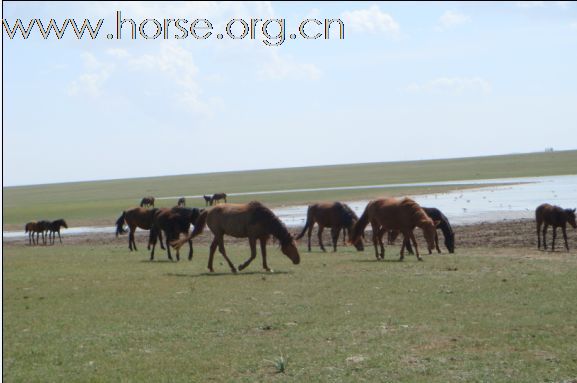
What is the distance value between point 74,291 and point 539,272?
8673 mm

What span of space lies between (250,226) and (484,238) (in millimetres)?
12014

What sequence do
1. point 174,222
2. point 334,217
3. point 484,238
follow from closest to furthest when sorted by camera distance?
point 174,222 → point 334,217 → point 484,238

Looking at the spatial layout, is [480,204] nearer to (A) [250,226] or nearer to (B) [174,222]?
(B) [174,222]

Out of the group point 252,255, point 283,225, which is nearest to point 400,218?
point 283,225

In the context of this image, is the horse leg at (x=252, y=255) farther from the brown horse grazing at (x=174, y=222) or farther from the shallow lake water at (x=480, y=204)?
the shallow lake water at (x=480, y=204)

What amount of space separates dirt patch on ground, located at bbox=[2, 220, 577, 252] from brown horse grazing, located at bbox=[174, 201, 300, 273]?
27.1 feet

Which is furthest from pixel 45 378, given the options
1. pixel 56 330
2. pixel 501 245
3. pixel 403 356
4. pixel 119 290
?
pixel 501 245

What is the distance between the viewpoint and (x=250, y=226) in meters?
19.5

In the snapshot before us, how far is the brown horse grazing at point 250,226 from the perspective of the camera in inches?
764

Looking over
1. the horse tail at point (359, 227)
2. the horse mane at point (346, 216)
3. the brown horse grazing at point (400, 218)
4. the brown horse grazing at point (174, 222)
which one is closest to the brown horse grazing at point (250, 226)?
the brown horse grazing at point (400, 218)

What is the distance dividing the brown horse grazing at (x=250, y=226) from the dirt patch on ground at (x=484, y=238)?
8.27 meters

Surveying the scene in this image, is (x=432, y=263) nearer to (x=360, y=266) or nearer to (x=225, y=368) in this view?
(x=360, y=266)

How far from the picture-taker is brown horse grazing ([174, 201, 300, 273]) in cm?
1941

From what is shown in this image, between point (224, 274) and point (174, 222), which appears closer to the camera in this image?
point (224, 274)
